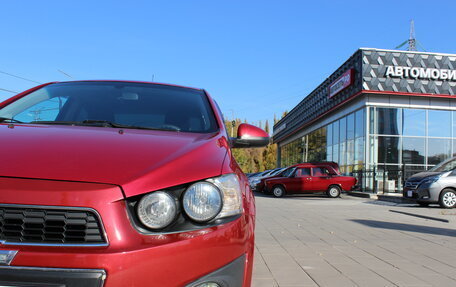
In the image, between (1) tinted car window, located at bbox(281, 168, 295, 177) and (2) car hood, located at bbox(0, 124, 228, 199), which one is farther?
(1) tinted car window, located at bbox(281, 168, 295, 177)

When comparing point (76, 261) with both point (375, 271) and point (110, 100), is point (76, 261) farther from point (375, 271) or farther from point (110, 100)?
point (375, 271)

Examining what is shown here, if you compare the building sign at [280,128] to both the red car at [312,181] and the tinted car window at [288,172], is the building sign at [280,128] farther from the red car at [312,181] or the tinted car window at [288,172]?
the red car at [312,181]

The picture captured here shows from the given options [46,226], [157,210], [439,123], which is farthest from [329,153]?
[46,226]

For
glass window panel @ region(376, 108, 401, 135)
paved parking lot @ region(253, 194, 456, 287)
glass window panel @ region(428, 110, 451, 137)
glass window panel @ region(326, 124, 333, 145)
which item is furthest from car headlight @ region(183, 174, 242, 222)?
glass window panel @ region(326, 124, 333, 145)

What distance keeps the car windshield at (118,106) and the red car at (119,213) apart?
674mm

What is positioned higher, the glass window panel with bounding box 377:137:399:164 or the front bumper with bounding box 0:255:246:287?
the glass window panel with bounding box 377:137:399:164

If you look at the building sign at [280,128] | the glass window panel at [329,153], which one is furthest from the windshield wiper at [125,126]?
the building sign at [280,128]

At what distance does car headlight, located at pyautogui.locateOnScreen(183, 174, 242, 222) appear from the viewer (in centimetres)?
172

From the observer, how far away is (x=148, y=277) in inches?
60.0

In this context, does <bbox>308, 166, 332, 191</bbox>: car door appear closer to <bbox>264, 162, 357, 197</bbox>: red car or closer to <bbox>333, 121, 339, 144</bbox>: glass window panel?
<bbox>264, 162, 357, 197</bbox>: red car

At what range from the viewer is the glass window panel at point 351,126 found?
76.0 ft

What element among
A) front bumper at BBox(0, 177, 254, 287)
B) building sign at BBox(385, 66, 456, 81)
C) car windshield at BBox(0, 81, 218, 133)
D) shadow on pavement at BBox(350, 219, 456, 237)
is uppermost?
building sign at BBox(385, 66, 456, 81)

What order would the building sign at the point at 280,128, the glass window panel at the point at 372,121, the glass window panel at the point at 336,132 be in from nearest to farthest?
the glass window panel at the point at 372,121, the glass window panel at the point at 336,132, the building sign at the point at 280,128

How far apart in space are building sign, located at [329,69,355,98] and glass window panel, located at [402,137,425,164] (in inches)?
174
